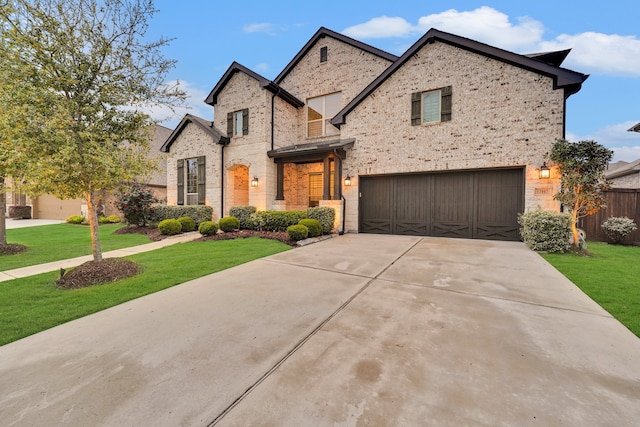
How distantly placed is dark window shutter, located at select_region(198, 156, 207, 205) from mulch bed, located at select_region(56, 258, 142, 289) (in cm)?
887

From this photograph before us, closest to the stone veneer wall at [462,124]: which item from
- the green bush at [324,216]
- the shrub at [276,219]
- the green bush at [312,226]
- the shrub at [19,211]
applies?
the green bush at [324,216]

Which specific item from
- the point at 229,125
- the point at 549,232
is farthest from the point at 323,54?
the point at 549,232

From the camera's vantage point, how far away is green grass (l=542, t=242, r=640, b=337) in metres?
3.29

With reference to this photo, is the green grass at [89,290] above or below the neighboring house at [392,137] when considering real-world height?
below

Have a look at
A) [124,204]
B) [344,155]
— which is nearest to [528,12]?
[344,155]

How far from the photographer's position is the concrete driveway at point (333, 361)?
1.67 metres

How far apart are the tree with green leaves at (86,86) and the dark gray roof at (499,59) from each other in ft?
25.2

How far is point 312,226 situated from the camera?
930 cm

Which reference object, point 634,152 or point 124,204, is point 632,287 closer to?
point 124,204

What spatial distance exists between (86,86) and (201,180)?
9.30 metres

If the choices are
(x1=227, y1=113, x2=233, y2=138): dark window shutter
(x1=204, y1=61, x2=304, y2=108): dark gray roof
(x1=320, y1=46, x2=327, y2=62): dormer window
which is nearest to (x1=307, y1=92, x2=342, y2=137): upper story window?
(x1=204, y1=61, x2=304, y2=108): dark gray roof

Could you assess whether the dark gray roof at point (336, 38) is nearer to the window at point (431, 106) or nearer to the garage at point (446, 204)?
the window at point (431, 106)

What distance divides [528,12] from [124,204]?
67.9ft

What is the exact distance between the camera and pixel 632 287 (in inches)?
162
